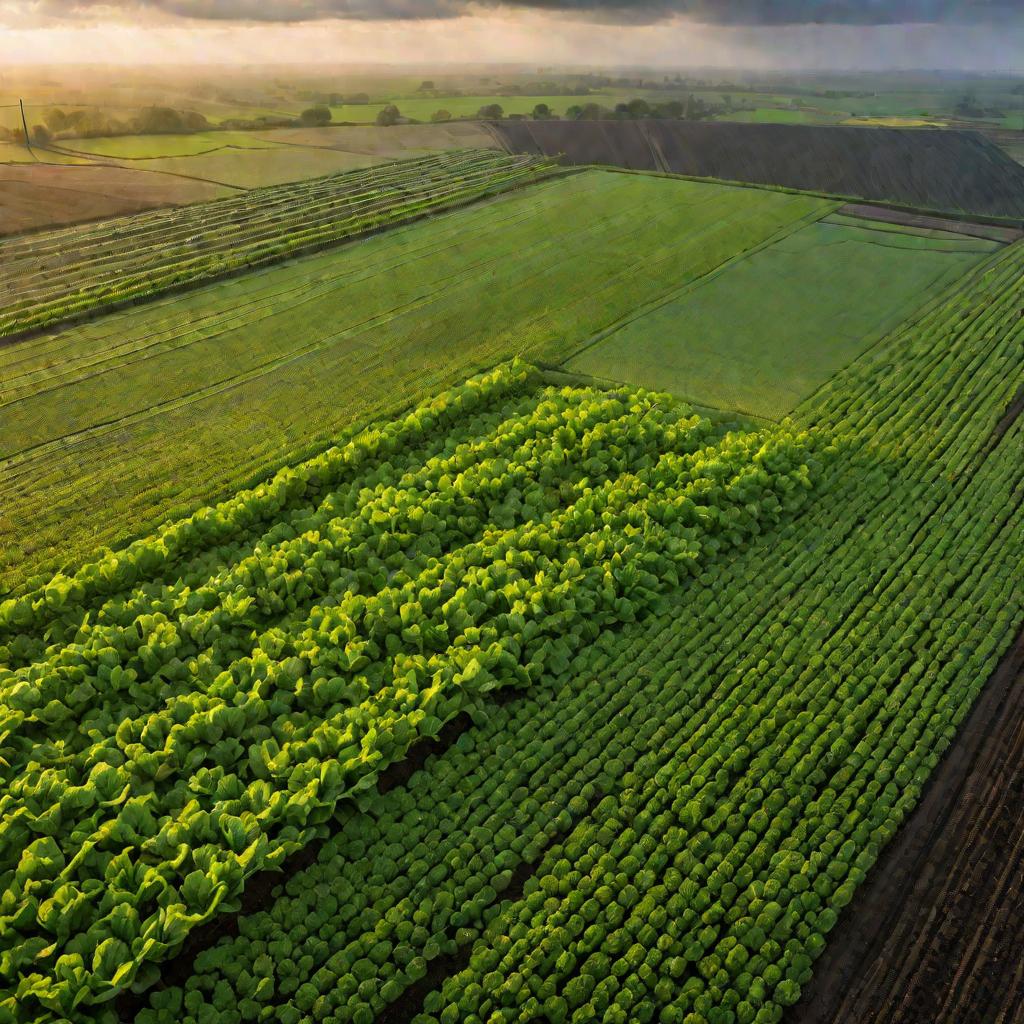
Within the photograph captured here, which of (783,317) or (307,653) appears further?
(783,317)

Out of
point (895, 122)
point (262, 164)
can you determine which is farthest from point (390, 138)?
point (895, 122)

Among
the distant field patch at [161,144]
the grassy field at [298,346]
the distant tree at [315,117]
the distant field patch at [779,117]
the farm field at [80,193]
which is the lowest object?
the grassy field at [298,346]

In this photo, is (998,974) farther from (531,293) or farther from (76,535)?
(531,293)

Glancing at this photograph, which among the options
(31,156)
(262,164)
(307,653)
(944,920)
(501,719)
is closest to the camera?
(944,920)

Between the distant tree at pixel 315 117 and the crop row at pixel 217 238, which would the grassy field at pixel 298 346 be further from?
the distant tree at pixel 315 117

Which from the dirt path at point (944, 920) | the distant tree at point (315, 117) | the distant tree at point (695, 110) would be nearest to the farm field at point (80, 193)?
the distant tree at point (315, 117)

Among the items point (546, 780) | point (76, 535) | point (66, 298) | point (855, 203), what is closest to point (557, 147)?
point (855, 203)

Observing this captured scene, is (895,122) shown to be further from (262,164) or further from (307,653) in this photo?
(307,653)
